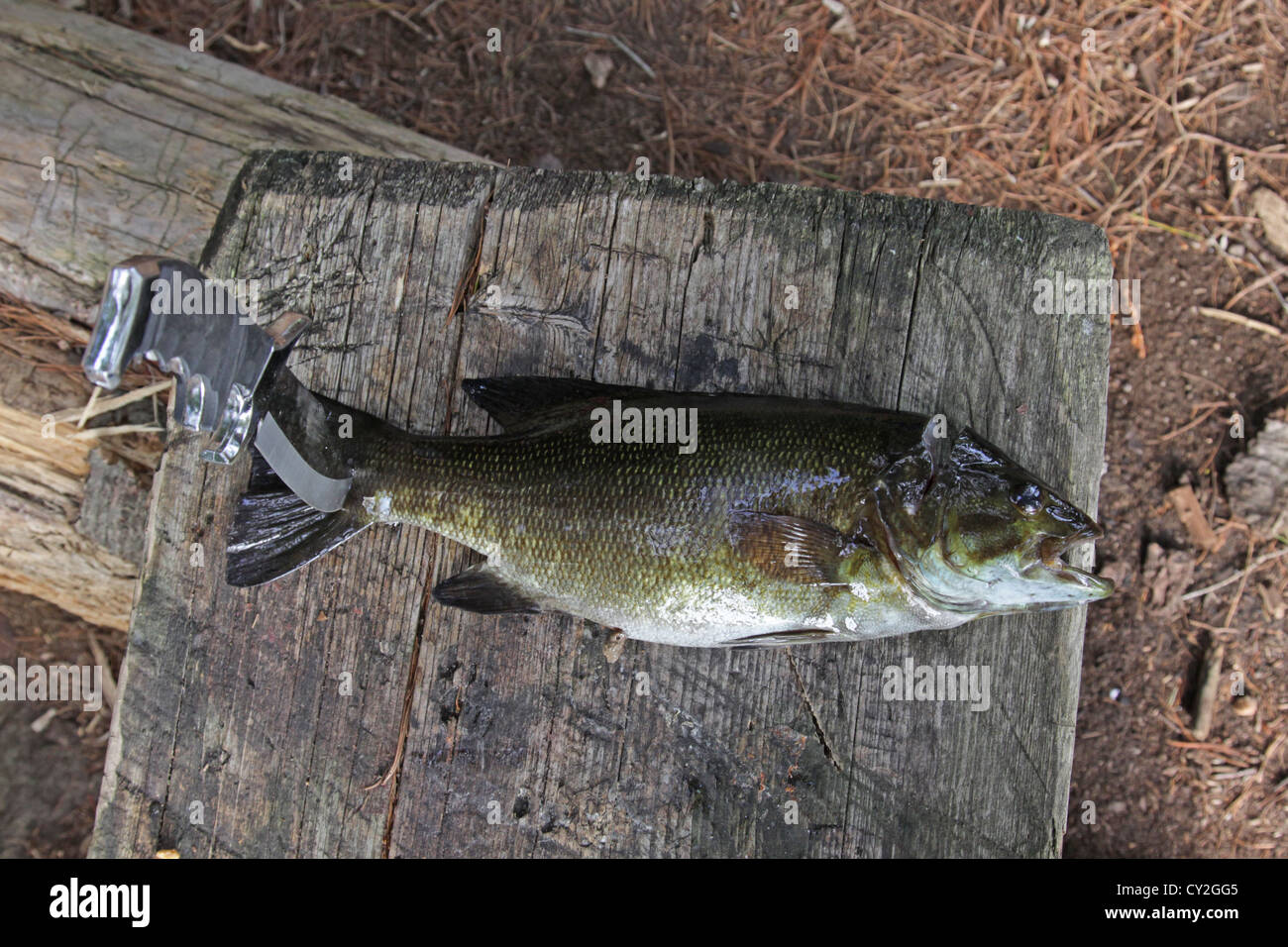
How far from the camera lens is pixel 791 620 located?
288 cm

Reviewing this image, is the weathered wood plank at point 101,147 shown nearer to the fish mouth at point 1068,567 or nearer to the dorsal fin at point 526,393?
the dorsal fin at point 526,393

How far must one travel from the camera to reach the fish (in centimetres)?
279

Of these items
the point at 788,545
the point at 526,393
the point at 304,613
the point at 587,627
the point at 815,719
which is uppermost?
the point at 526,393

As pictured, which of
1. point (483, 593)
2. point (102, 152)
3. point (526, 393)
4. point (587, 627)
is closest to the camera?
point (483, 593)

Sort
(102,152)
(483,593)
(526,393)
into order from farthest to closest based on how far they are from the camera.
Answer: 1. (102,152)
2. (526,393)
3. (483,593)

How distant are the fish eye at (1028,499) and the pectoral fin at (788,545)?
63 centimetres

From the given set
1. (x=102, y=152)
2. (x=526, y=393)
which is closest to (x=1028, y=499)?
(x=526, y=393)

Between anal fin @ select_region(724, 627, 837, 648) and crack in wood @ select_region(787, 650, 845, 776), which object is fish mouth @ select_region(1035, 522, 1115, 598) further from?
crack in wood @ select_region(787, 650, 845, 776)

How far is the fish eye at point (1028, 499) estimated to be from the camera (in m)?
2.79

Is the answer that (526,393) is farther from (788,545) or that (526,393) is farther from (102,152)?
(102,152)

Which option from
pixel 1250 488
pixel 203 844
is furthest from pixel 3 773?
pixel 1250 488

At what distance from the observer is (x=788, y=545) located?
9.11ft

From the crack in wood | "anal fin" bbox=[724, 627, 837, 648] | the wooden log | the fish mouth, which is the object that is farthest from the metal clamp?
the fish mouth

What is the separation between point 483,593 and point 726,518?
0.97 m
